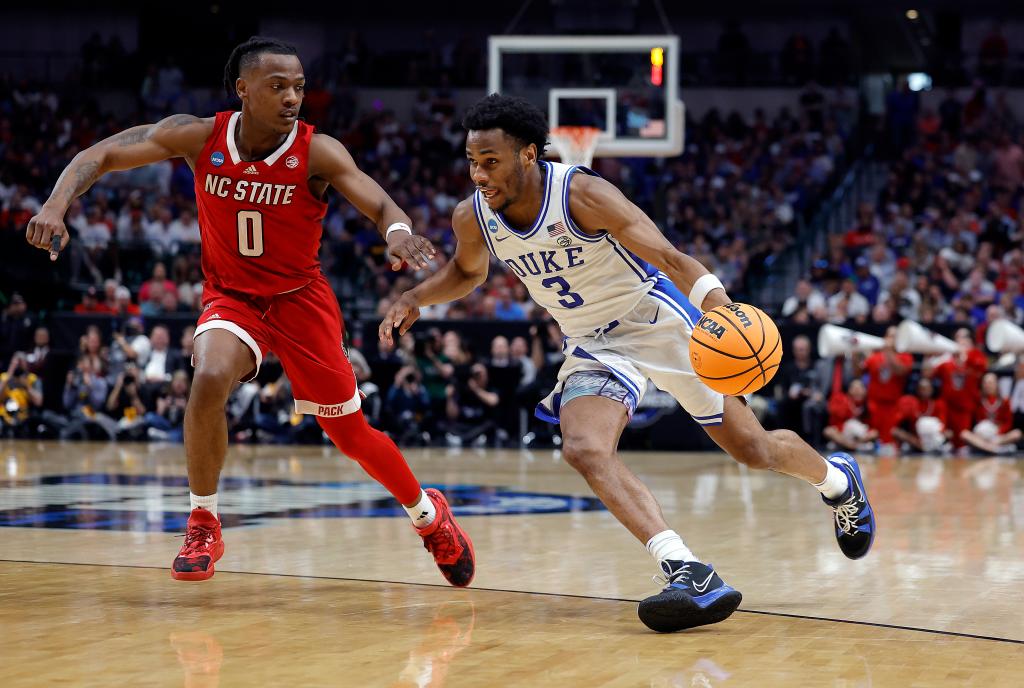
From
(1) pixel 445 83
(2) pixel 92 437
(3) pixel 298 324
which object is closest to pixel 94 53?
(1) pixel 445 83

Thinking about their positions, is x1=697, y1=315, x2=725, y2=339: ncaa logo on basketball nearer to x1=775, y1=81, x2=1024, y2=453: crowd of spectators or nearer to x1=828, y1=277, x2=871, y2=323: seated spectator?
x1=775, y1=81, x2=1024, y2=453: crowd of spectators

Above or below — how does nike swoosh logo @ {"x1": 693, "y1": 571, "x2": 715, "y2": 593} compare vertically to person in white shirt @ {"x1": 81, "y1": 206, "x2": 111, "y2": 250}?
below

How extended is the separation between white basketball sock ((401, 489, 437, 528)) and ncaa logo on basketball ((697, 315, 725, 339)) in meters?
1.64

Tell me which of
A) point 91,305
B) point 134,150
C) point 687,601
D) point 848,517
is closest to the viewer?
point 687,601

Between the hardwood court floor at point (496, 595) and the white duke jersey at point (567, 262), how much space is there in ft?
3.87

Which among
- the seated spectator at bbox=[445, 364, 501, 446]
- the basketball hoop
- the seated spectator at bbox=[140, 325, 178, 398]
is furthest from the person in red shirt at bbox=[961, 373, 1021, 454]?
the seated spectator at bbox=[140, 325, 178, 398]

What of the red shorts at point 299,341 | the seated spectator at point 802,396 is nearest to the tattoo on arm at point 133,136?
the red shorts at point 299,341

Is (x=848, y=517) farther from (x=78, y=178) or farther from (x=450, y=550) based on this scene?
(x=78, y=178)

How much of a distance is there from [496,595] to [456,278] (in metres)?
1.32

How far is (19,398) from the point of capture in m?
15.8

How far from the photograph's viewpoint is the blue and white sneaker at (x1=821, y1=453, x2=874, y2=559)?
5773 millimetres

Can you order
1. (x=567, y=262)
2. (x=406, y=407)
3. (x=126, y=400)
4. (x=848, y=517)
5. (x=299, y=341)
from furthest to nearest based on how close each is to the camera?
(x=126, y=400)
(x=406, y=407)
(x=848, y=517)
(x=299, y=341)
(x=567, y=262)

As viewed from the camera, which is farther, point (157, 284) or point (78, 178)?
point (157, 284)

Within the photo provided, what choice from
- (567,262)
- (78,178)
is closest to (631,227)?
(567,262)
